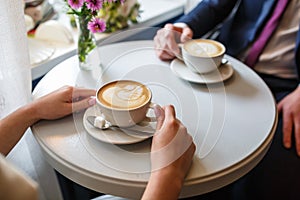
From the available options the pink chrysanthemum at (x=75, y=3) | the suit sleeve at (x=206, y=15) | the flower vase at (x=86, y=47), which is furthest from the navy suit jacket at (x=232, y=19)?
the pink chrysanthemum at (x=75, y=3)

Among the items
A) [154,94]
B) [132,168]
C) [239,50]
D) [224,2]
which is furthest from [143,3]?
[132,168]

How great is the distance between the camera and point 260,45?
50.1 inches

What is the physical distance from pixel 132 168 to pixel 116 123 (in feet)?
0.37

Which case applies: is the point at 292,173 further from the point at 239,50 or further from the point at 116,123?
the point at 116,123

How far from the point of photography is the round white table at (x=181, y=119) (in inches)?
27.9

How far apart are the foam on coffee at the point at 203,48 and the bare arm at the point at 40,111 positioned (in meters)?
0.32

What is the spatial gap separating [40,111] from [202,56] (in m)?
0.45

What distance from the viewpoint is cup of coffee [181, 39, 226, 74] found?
965 millimetres

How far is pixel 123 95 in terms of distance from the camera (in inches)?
31.2

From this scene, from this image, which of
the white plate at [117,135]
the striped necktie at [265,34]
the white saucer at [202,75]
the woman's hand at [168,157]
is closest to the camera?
the woman's hand at [168,157]

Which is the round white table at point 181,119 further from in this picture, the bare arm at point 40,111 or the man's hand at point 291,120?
the man's hand at point 291,120

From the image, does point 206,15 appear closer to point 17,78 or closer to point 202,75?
point 202,75

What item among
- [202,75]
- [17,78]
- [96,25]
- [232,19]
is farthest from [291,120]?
[17,78]

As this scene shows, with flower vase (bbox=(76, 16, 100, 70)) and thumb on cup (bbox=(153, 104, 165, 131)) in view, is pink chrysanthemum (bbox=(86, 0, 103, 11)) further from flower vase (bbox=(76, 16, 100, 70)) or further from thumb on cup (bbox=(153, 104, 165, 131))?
thumb on cup (bbox=(153, 104, 165, 131))
